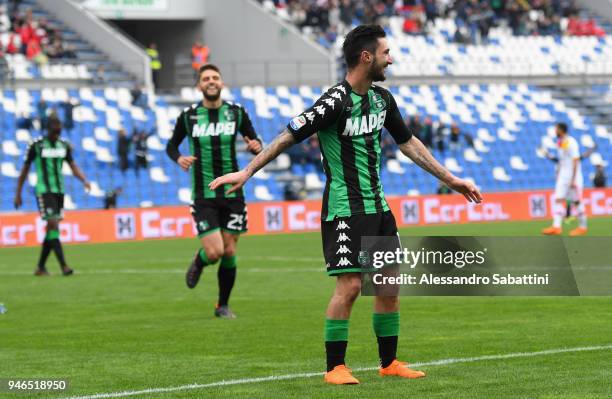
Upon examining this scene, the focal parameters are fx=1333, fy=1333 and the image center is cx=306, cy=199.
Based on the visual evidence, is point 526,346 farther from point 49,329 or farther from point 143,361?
point 49,329

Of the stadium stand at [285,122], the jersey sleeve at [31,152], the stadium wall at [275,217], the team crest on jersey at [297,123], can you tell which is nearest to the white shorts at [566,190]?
the stadium wall at [275,217]

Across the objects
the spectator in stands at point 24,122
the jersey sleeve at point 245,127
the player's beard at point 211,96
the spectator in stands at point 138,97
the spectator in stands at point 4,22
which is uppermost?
the spectator in stands at point 4,22

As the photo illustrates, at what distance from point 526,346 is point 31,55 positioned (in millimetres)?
29417

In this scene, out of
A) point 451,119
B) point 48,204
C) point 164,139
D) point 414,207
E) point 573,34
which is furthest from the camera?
point 573,34

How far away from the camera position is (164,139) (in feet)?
119

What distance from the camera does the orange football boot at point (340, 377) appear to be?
805 cm

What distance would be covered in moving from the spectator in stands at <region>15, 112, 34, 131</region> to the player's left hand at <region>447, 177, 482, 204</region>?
88.8 ft

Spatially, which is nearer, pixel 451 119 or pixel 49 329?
pixel 49 329

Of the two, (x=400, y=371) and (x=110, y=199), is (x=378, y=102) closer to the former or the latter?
(x=400, y=371)

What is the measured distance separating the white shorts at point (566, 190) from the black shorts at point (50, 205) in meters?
11.1

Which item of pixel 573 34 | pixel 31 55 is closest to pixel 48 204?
pixel 31 55

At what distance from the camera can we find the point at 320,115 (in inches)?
315

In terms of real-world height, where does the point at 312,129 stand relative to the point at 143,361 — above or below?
above

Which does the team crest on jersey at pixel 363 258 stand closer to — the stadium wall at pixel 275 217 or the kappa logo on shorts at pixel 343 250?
the kappa logo on shorts at pixel 343 250
